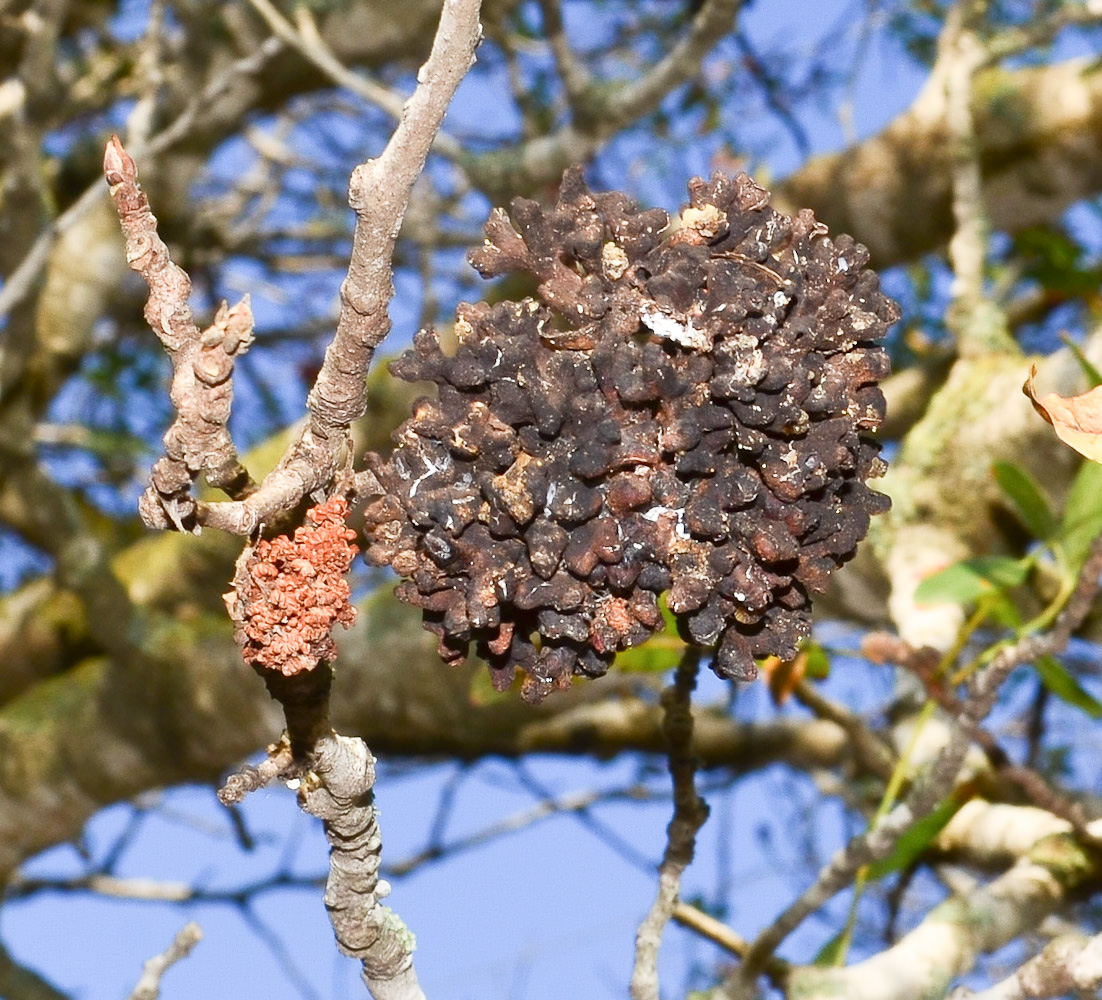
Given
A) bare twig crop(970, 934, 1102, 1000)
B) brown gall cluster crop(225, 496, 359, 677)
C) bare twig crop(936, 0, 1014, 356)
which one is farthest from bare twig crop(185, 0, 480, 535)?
bare twig crop(936, 0, 1014, 356)

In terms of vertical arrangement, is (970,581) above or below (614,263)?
above

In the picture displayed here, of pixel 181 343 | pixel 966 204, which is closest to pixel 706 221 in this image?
pixel 181 343

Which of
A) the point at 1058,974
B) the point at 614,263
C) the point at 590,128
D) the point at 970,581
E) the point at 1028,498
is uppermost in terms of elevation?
the point at 590,128

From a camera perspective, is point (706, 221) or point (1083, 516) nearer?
point (706, 221)

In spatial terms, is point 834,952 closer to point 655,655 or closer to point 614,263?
point 655,655

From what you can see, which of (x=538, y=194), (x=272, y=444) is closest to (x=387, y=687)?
(x=272, y=444)

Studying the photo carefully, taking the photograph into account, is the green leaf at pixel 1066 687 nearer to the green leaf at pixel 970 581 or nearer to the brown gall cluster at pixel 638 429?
the green leaf at pixel 970 581
